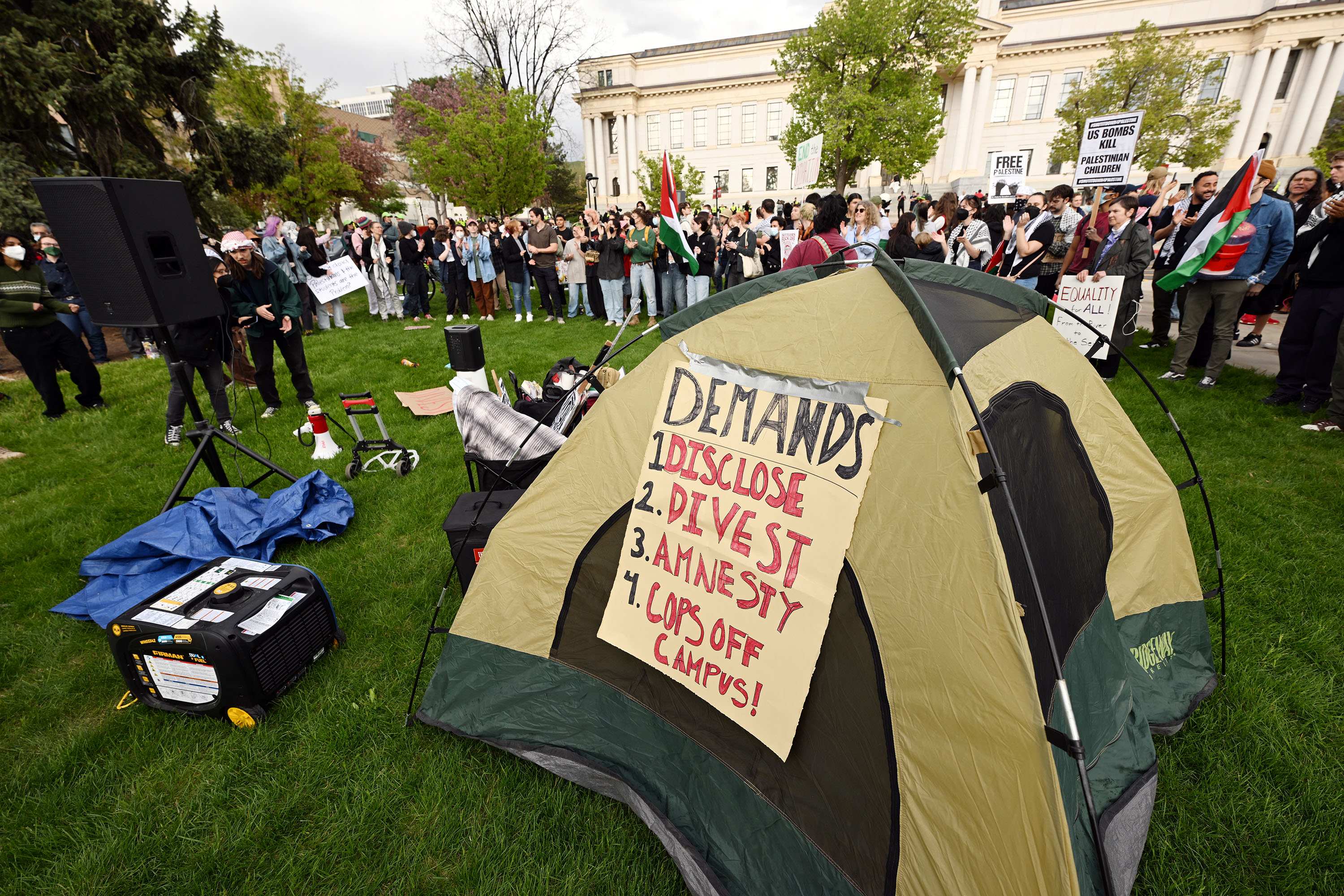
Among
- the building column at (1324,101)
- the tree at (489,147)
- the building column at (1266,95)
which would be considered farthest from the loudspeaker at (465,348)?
the building column at (1324,101)

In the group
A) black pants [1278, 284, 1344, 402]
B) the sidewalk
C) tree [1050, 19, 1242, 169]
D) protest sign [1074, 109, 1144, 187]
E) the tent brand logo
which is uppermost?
tree [1050, 19, 1242, 169]

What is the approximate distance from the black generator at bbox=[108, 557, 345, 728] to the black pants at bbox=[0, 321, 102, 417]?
→ 5616 mm

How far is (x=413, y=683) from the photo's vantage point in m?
2.59

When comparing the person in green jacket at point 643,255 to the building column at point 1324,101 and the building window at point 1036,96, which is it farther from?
the building column at point 1324,101

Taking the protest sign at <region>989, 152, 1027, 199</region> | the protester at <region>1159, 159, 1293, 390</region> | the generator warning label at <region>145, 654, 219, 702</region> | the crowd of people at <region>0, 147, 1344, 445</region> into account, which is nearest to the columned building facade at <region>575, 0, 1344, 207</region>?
the protest sign at <region>989, 152, 1027, 199</region>

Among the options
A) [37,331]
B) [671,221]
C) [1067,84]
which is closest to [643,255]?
[671,221]

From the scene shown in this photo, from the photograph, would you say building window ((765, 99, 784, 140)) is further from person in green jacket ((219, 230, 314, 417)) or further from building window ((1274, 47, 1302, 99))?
person in green jacket ((219, 230, 314, 417))

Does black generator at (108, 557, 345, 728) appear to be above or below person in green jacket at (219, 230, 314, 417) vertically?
below

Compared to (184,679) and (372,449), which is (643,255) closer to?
(372,449)

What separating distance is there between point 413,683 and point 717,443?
1.90 m

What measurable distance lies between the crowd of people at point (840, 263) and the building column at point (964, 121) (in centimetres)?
Answer: 3584

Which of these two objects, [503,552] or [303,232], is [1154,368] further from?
[303,232]

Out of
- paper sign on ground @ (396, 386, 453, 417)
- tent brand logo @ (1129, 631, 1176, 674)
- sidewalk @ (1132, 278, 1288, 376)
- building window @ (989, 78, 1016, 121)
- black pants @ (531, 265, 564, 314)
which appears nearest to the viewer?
tent brand logo @ (1129, 631, 1176, 674)

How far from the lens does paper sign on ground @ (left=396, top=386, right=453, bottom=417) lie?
6.03m
